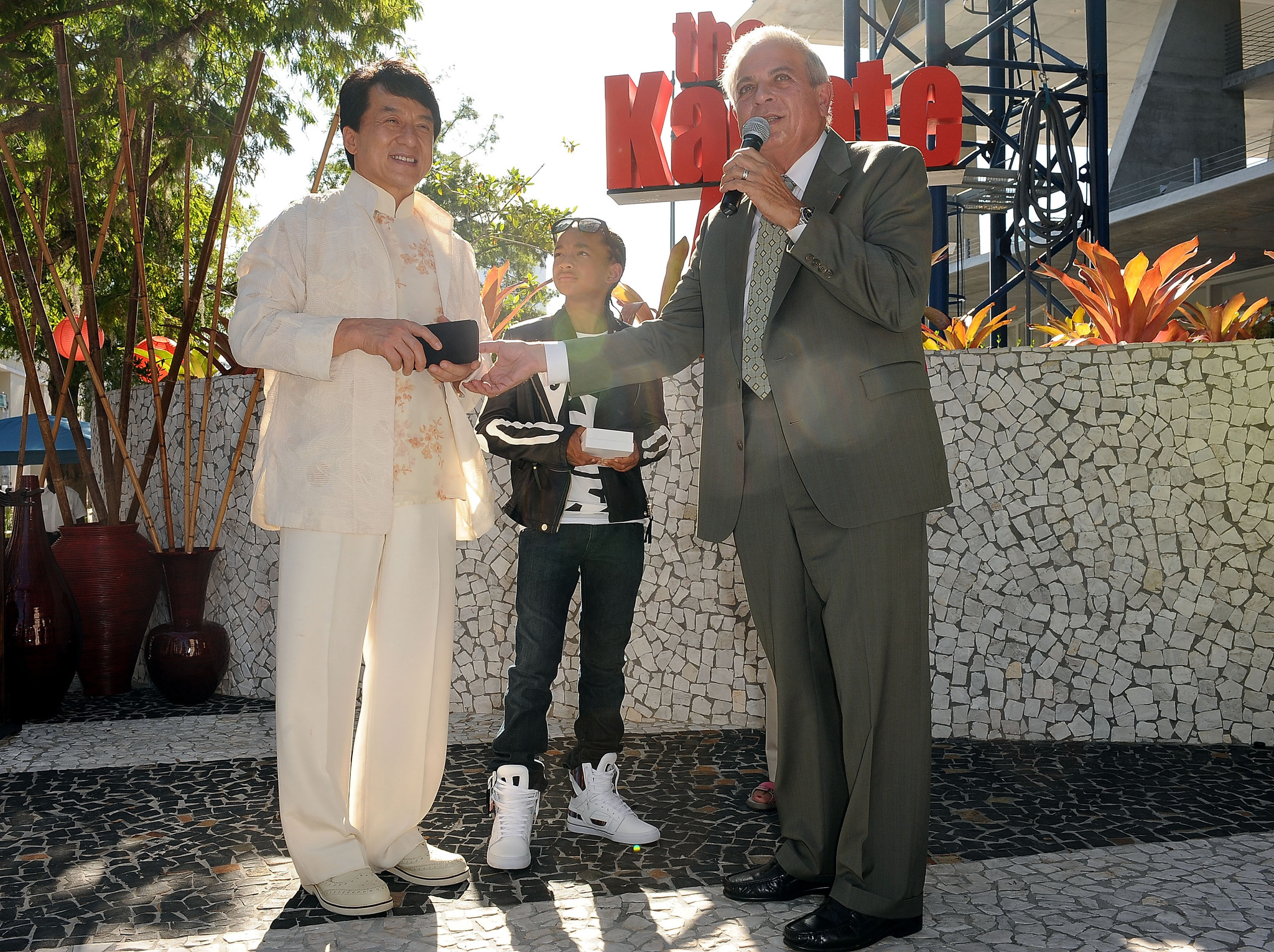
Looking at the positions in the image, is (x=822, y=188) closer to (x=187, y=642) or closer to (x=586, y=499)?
(x=586, y=499)

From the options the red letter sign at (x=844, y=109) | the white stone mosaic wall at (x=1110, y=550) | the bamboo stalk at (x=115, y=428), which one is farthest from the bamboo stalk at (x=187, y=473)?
the red letter sign at (x=844, y=109)

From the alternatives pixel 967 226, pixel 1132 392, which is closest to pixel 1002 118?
pixel 1132 392

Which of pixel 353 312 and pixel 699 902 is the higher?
pixel 353 312

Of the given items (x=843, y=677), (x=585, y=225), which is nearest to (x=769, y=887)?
(x=843, y=677)

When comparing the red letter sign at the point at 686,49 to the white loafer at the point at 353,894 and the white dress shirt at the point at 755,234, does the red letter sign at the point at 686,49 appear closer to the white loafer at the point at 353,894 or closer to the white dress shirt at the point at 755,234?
the white dress shirt at the point at 755,234

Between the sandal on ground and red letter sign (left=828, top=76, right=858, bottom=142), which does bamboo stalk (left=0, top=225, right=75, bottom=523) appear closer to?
the sandal on ground

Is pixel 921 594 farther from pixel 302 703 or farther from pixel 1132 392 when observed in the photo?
pixel 1132 392

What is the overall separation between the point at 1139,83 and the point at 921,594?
71.9ft

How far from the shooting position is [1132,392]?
3596mm

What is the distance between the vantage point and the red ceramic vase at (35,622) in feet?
12.5

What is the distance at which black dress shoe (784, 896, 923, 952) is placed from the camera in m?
1.96

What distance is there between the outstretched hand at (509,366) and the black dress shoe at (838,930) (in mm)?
1324

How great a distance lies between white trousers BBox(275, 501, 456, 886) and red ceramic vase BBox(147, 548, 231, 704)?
6.39 ft

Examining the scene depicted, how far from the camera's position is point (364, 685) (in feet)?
7.50
